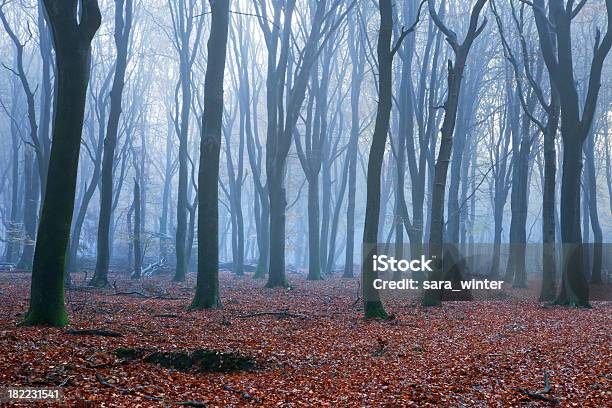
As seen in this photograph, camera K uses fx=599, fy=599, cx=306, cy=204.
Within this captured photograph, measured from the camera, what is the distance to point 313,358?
791 centimetres

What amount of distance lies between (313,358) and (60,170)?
15.7ft

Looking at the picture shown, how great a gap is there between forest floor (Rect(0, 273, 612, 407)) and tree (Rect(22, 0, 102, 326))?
61cm

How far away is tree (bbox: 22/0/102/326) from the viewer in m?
9.09

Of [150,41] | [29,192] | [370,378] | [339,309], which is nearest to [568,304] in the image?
[339,309]

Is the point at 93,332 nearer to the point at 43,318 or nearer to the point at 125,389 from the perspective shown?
the point at 43,318

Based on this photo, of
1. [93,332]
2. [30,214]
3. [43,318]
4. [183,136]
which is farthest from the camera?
[30,214]

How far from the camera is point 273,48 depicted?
73.7 feet

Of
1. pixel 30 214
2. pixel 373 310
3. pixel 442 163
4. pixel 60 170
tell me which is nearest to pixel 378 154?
pixel 442 163

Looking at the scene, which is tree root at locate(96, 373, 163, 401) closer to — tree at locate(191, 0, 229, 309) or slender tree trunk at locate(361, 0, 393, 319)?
tree at locate(191, 0, 229, 309)

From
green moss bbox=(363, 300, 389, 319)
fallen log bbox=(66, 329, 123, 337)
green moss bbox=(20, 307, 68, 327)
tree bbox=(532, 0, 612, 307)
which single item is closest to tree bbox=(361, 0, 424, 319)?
green moss bbox=(363, 300, 389, 319)

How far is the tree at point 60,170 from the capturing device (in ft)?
29.8

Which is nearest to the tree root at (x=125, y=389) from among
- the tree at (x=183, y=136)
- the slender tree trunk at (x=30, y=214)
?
the tree at (x=183, y=136)

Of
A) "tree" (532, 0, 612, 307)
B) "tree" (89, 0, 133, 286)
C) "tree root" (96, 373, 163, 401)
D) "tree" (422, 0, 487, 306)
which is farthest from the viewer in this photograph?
"tree" (89, 0, 133, 286)

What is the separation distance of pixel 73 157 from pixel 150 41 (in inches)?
1015
